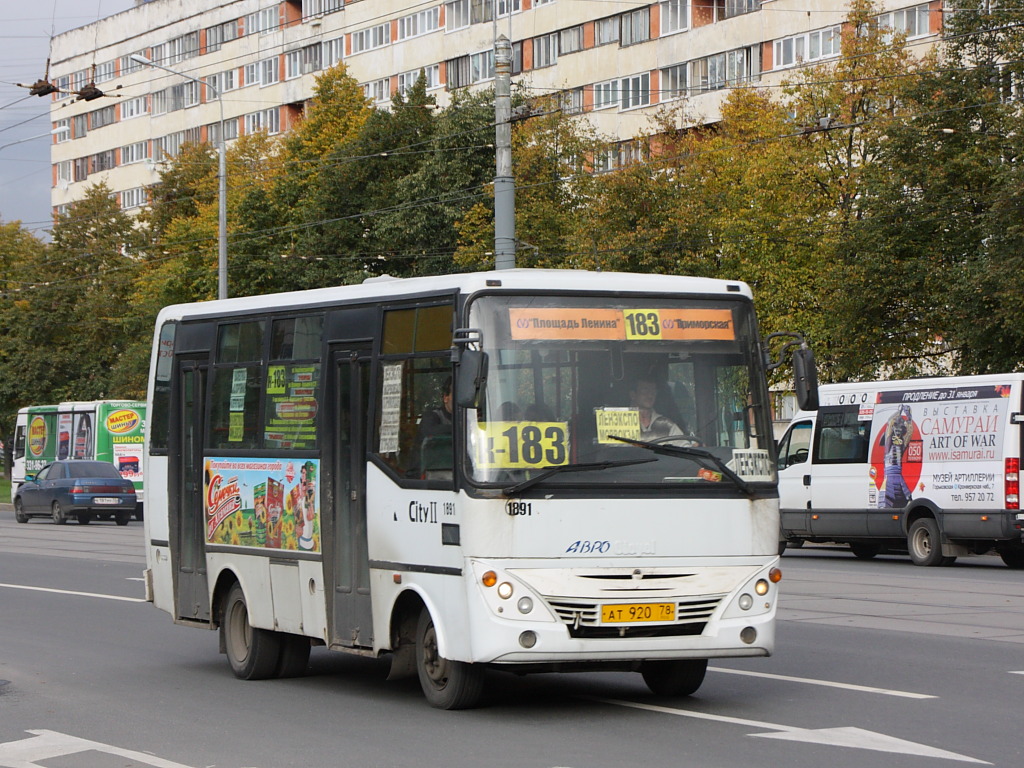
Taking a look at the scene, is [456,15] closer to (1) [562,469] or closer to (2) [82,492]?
(2) [82,492]

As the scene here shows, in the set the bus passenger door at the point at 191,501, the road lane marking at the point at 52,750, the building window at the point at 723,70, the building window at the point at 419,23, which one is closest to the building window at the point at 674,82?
the building window at the point at 723,70

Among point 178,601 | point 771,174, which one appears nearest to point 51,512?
point 771,174

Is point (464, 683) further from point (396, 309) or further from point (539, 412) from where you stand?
point (396, 309)

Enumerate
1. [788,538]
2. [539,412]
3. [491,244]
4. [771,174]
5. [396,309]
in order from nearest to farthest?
[539,412] → [396,309] → [788,538] → [771,174] → [491,244]

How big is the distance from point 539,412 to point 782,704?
2329 millimetres

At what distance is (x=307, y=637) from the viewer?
11664mm

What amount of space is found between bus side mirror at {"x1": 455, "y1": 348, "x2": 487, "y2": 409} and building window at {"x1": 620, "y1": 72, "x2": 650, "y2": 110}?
53.8 m

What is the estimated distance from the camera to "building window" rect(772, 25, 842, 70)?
55.2m

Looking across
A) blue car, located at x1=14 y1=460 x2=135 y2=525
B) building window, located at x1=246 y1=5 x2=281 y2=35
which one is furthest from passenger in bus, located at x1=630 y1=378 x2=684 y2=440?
building window, located at x1=246 y1=5 x2=281 y2=35

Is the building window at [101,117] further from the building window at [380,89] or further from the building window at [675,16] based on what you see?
the building window at [675,16]

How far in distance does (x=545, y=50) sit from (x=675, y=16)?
7376 mm

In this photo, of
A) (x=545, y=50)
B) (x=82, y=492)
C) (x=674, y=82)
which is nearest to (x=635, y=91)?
(x=674, y=82)

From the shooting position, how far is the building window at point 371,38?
75.6 m

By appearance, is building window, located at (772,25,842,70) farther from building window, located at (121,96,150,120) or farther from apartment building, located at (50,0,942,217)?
building window, located at (121,96,150,120)
